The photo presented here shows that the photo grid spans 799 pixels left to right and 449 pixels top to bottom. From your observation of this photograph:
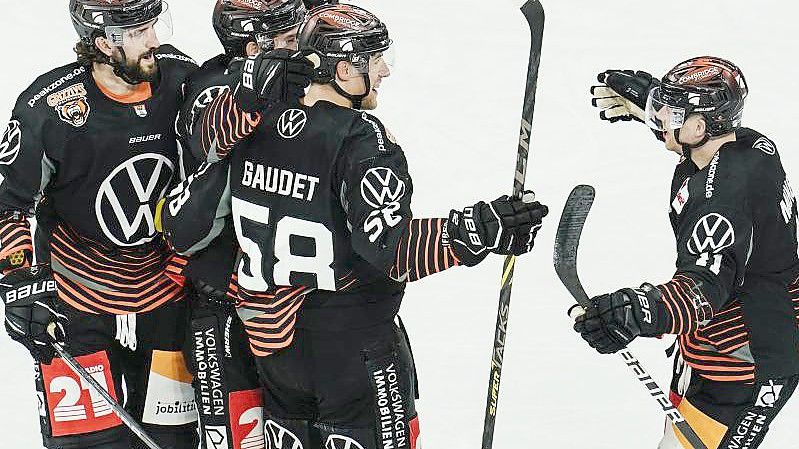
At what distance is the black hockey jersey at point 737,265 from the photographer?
13.6ft

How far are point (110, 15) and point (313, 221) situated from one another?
99cm

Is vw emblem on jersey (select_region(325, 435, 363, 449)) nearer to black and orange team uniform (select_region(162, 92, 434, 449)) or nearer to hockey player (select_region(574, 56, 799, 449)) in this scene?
black and orange team uniform (select_region(162, 92, 434, 449))

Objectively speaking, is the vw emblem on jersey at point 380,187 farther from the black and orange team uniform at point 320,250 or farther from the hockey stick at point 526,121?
the hockey stick at point 526,121

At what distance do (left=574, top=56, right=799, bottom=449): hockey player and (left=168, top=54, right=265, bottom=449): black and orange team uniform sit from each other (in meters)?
1.27

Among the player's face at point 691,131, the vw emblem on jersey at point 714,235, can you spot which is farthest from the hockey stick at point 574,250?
the player's face at point 691,131

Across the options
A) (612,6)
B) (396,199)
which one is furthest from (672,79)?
(612,6)

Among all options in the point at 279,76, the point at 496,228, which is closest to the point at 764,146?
the point at 496,228

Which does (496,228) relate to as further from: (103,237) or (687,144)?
(103,237)

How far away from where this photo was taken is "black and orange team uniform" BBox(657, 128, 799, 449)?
4160mm

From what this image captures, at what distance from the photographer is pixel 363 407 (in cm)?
423

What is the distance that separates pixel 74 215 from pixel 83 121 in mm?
299

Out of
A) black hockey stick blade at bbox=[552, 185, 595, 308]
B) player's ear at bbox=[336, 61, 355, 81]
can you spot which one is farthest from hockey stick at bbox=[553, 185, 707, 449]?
player's ear at bbox=[336, 61, 355, 81]

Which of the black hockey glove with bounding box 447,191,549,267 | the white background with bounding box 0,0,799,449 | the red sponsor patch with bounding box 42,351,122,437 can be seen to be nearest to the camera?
the black hockey glove with bounding box 447,191,549,267

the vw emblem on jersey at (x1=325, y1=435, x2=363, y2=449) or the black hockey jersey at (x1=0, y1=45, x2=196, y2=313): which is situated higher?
the black hockey jersey at (x1=0, y1=45, x2=196, y2=313)
